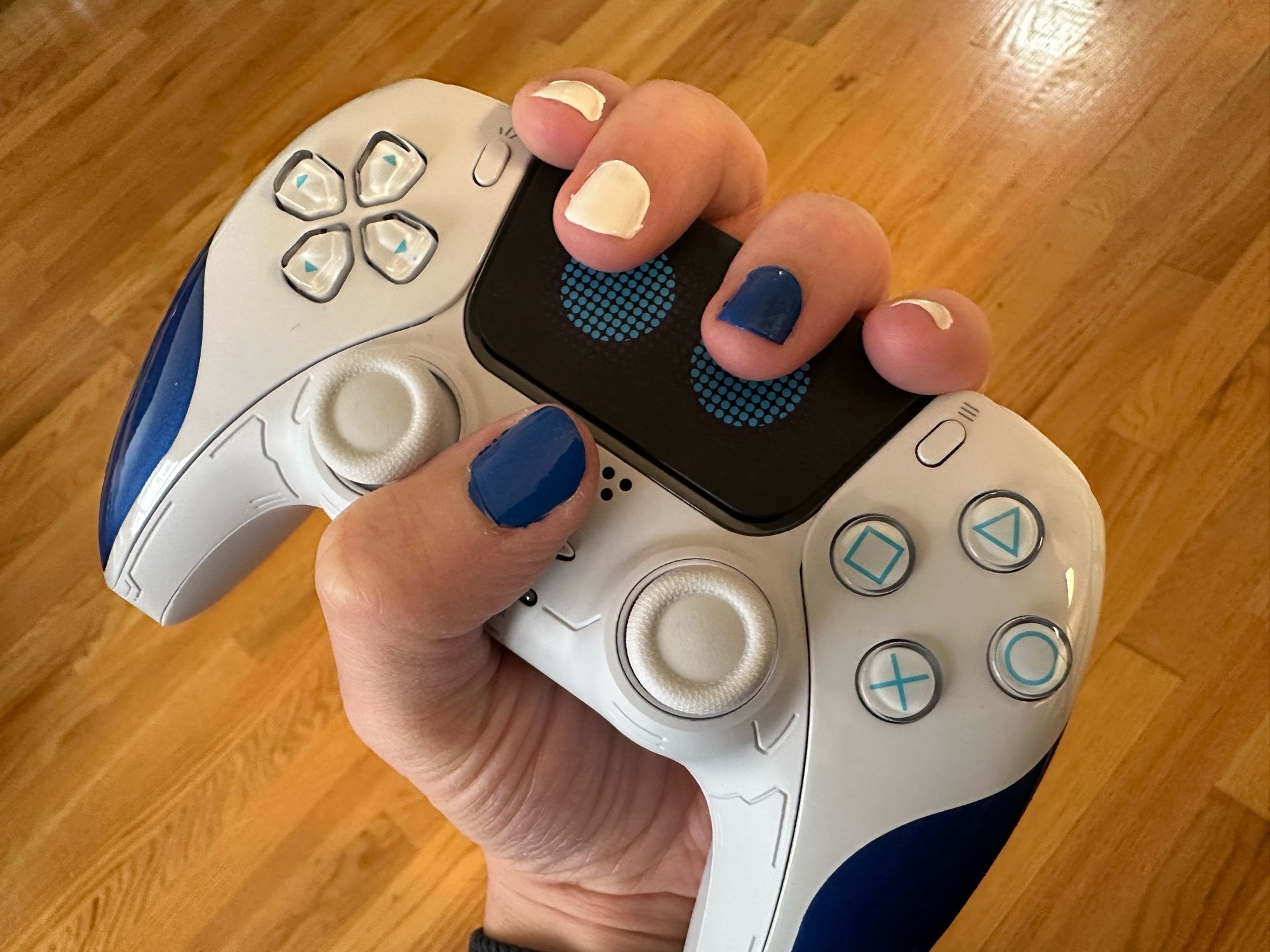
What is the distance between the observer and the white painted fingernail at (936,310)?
1.36 feet

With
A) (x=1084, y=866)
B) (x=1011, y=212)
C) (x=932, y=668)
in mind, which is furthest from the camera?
(x=1011, y=212)

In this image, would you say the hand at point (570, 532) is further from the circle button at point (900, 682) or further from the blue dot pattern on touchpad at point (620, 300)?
the circle button at point (900, 682)

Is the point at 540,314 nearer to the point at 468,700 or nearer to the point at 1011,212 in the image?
the point at 468,700

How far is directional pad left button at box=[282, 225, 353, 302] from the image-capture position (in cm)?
45

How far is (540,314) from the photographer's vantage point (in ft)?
1.44

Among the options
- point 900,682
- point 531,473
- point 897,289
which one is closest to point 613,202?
point 531,473

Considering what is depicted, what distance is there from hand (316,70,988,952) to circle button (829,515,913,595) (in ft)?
0.22

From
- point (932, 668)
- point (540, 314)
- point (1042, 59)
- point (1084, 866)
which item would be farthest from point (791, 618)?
point (1042, 59)

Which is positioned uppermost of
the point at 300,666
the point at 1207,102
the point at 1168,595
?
the point at 1207,102

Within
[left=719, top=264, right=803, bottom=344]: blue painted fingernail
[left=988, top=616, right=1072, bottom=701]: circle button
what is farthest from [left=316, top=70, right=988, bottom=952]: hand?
[left=988, top=616, right=1072, bottom=701]: circle button

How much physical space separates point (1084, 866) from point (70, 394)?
0.82 metres

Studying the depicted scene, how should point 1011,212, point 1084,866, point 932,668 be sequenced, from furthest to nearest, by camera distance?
1. point 1011,212
2. point 1084,866
3. point 932,668

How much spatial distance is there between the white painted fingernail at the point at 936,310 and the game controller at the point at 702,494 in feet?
0.10

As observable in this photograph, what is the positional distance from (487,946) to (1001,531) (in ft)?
1.26
